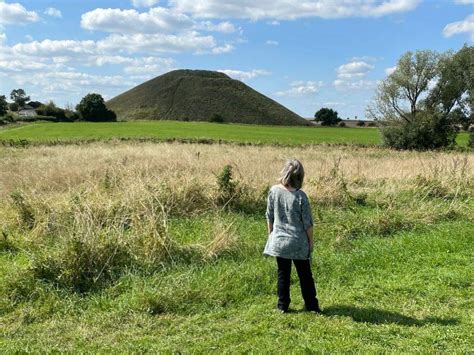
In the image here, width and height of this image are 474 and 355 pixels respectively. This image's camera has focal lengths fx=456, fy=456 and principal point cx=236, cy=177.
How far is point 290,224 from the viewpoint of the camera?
6035 millimetres

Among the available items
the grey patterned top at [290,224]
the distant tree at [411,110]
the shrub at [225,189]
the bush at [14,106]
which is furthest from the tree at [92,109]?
the grey patterned top at [290,224]

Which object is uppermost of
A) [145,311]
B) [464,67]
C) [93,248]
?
[464,67]

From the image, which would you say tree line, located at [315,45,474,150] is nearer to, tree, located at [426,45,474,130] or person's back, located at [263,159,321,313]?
tree, located at [426,45,474,130]

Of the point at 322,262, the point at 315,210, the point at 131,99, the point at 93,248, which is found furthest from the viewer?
the point at 131,99

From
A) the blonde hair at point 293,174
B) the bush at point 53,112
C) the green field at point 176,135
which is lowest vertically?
the green field at point 176,135

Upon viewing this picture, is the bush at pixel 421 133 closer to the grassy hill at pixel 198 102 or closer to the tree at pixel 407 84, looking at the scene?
the tree at pixel 407 84

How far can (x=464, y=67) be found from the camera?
45.7m

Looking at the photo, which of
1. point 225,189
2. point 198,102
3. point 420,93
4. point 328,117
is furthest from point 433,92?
point 198,102

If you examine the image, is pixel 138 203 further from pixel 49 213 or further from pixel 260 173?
pixel 260 173

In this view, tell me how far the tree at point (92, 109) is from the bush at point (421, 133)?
237ft

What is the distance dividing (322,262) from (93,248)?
3855 mm

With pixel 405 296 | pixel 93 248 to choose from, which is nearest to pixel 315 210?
pixel 405 296

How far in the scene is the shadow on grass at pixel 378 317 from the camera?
5539mm

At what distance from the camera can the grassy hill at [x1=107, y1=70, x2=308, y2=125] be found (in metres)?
132
